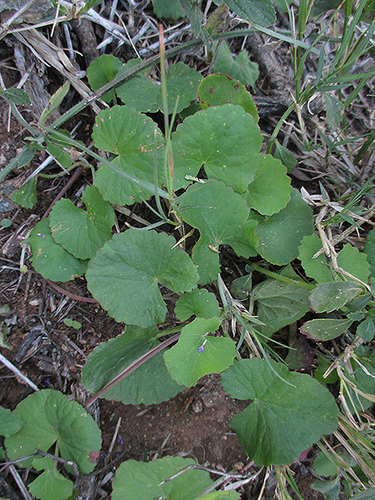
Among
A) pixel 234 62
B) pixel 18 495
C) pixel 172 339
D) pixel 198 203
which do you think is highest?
pixel 234 62

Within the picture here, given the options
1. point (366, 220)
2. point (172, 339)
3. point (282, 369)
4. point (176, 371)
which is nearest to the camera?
point (176, 371)

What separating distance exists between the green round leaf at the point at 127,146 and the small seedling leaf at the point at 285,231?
0.61 m

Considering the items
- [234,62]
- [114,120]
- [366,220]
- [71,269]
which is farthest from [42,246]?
[366,220]

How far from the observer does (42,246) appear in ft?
5.60

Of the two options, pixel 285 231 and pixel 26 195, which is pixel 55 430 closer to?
pixel 26 195

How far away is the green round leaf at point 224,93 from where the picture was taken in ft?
5.45

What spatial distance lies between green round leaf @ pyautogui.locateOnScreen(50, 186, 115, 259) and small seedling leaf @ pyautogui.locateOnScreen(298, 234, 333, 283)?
0.99 metres

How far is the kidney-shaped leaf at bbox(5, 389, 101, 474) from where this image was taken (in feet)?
5.12

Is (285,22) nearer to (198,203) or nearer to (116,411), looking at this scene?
(198,203)

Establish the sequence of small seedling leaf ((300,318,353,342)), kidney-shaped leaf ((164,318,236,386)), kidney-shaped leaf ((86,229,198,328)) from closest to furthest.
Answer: kidney-shaped leaf ((164,318,236,386)) < kidney-shaped leaf ((86,229,198,328)) < small seedling leaf ((300,318,353,342))

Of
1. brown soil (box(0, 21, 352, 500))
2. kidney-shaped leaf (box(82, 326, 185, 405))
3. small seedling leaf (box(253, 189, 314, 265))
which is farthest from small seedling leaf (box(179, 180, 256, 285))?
brown soil (box(0, 21, 352, 500))

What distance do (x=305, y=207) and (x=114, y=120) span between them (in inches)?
42.3

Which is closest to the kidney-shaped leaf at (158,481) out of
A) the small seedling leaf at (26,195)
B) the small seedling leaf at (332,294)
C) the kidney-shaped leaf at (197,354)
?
the kidney-shaped leaf at (197,354)

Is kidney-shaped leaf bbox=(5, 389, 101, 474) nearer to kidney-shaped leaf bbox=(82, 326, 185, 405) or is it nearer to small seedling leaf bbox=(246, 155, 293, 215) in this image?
kidney-shaped leaf bbox=(82, 326, 185, 405)
